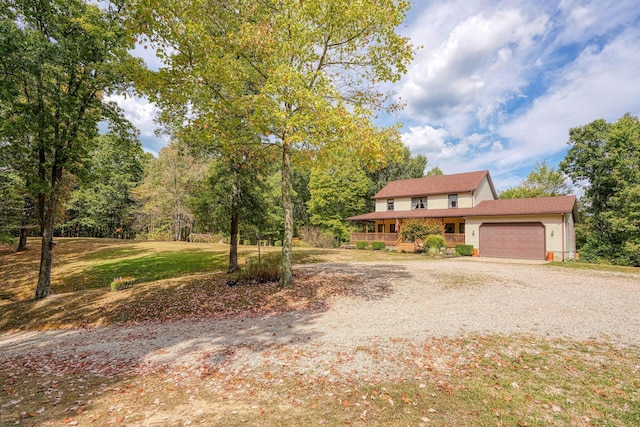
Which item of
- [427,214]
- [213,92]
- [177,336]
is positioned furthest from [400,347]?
[427,214]

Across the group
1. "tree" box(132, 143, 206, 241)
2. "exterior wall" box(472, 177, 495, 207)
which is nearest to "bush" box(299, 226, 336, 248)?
"tree" box(132, 143, 206, 241)

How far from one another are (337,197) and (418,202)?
11459mm

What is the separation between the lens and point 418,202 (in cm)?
3136

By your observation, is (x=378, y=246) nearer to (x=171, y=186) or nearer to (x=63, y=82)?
(x=171, y=186)

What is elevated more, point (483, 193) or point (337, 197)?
point (337, 197)

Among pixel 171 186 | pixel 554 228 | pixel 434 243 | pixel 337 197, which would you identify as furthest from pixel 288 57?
pixel 337 197

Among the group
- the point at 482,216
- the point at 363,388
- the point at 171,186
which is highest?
the point at 171,186

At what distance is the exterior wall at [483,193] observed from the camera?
27.8 m

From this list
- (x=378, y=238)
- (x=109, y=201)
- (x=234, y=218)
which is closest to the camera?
(x=234, y=218)

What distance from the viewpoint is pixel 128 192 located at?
39938 millimetres

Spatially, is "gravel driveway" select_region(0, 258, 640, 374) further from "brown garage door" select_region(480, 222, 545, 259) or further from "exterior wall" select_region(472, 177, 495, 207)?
"exterior wall" select_region(472, 177, 495, 207)

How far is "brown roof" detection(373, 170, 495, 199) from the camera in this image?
93.2ft

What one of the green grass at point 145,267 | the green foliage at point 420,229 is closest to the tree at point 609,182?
the green foliage at point 420,229

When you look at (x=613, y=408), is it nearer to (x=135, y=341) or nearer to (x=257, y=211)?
(x=135, y=341)
